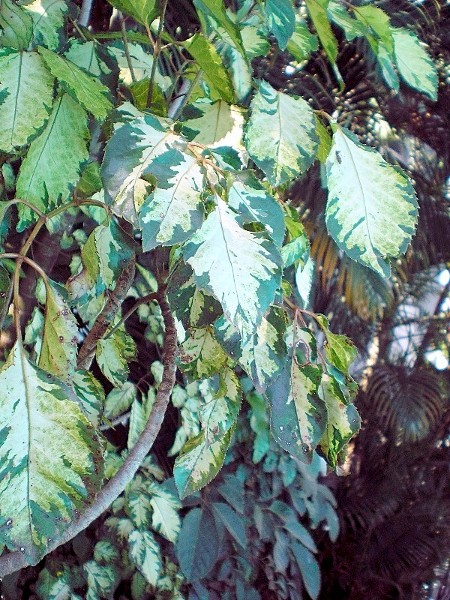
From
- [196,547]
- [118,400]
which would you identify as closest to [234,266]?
[118,400]

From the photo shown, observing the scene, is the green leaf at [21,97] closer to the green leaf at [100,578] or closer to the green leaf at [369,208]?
the green leaf at [369,208]

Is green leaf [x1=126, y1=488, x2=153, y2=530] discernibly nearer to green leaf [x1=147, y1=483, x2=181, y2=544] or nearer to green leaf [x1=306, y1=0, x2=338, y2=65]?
green leaf [x1=147, y1=483, x2=181, y2=544]

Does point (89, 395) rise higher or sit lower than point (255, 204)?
lower

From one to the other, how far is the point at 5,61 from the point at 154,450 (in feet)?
4.15

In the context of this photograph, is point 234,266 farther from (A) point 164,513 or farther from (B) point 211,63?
(A) point 164,513

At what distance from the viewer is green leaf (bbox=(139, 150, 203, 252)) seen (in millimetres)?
336

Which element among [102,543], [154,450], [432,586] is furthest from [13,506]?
[432,586]

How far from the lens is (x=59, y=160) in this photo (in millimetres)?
433

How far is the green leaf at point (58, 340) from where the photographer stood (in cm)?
44

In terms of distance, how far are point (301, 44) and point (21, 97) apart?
220mm

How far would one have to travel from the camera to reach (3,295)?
0.49 meters

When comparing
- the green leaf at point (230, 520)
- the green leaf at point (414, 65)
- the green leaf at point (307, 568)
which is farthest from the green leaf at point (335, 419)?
the green leaf at point (307, 568)

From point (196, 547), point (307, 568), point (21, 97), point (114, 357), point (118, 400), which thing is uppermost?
point (21, 97)

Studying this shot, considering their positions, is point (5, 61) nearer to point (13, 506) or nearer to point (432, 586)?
point (13, 506)
